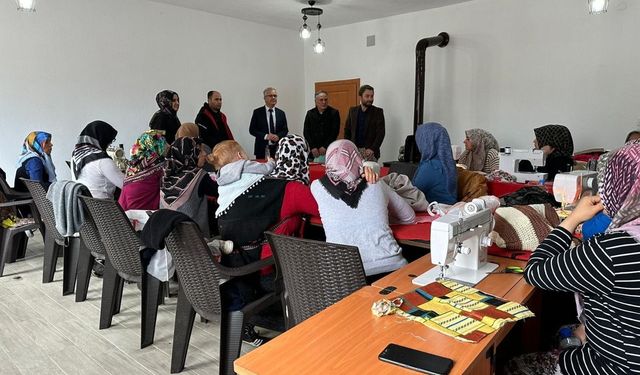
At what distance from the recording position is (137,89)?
5.82 metres

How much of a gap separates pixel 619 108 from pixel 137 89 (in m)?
5.79

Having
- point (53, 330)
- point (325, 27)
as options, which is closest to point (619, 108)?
point (325, 27)

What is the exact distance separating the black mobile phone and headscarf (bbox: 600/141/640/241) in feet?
1.73

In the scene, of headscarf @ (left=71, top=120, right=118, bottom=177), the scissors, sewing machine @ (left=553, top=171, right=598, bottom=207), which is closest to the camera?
the scissors

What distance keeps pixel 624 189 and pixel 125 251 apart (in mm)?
2266

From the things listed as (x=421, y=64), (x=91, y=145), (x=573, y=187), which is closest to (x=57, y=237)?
(x=91, y=145)

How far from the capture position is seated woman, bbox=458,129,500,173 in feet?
13.7

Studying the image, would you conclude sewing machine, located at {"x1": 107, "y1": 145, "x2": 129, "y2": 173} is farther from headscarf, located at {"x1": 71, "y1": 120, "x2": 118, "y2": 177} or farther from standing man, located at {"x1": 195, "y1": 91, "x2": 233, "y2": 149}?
standing man, located at {"x1": 195, "y1": 91, "x2": 233, "y2": 149}

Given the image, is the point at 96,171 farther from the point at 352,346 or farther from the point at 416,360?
the point at 416,360

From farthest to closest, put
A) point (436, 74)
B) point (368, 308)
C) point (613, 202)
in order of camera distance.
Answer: point (436, 74)
point (368, 308)
point (613, 202)

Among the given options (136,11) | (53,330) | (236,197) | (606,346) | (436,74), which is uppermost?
(136,11)

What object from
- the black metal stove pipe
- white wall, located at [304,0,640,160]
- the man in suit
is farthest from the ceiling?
the man in suit

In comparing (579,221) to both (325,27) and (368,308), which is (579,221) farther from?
(325,27)

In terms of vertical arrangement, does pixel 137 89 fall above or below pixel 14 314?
above
